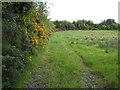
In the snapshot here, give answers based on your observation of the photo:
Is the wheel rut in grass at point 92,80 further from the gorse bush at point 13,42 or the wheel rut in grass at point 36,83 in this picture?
the gorse bush at point 13,42

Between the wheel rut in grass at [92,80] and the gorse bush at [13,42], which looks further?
the wheel rut in grass at [92,80]

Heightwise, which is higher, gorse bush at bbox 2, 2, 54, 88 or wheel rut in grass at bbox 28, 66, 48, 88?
gorse bush at bbox 2, 2, 54, 88

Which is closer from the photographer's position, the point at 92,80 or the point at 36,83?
the point at 36,83

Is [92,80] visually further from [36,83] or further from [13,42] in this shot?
[13,42]

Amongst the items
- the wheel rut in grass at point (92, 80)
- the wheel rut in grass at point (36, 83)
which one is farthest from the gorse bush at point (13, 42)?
the wheel rut in grass at point (92, 80)

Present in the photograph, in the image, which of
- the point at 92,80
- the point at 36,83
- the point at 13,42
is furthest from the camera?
the point at 13,42

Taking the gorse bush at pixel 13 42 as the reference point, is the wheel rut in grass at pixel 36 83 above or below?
below

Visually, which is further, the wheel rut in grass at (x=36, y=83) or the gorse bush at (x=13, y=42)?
the wheel rut in grass at (x=36, y=83)

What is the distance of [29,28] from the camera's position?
6332mm

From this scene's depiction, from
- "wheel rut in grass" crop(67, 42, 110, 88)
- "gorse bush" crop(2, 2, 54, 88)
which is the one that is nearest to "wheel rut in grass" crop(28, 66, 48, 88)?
"gorse bush" crop(2, 2, 54, 88)

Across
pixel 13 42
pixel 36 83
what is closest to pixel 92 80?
pixel 36 83

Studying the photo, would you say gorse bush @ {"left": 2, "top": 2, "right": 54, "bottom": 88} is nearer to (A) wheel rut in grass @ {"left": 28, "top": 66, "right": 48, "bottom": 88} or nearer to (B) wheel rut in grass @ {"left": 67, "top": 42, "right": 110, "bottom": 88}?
(A) wheel rut in grass @ {"left": 28, "top": 66, "right": 48, "bottom": 88}

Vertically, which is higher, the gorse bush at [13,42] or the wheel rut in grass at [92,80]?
the gorse bush at [13,42]

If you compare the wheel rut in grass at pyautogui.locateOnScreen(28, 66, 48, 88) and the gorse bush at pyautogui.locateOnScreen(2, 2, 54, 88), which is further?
the wheel rut in grass at pyautogui.locateOnScreen(28, 66, 48, 88)
